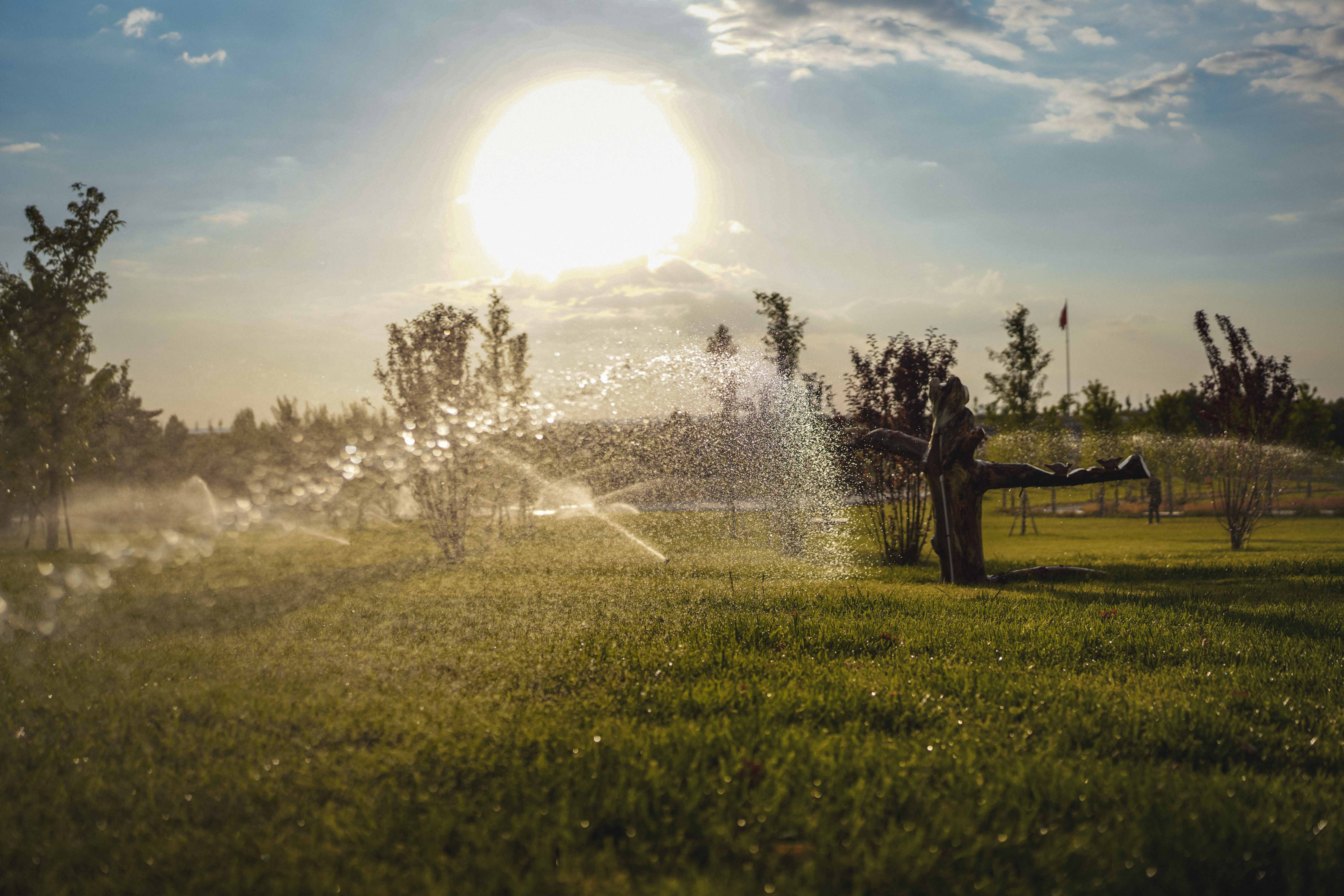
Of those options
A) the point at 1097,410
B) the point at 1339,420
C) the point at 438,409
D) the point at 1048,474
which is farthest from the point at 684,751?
the point at 1339,420

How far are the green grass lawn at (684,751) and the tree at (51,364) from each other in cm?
1218

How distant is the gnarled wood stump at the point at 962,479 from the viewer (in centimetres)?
934

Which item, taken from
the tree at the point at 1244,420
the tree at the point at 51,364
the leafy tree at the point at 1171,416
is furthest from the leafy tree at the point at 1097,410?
the tree at the point at 51,364

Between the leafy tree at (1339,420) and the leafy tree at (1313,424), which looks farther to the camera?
the leafy tree at (1339,420)

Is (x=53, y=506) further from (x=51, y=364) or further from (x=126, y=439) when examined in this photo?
(x=126, y=439)

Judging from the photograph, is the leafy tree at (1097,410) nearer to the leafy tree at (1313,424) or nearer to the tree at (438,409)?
the leafy tree at (1313,424)

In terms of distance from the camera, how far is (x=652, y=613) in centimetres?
687

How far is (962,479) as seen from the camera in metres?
9.39

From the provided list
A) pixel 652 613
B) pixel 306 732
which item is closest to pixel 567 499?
pixel 652 613

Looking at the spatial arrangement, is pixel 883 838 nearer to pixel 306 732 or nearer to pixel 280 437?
pixel 306 732

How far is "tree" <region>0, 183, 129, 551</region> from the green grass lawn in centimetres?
1218

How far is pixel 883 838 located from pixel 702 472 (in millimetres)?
18639

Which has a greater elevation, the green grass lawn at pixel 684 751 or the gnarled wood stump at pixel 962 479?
the gnarled wood stump at pixel 962 479

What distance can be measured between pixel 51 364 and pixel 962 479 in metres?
17.9
